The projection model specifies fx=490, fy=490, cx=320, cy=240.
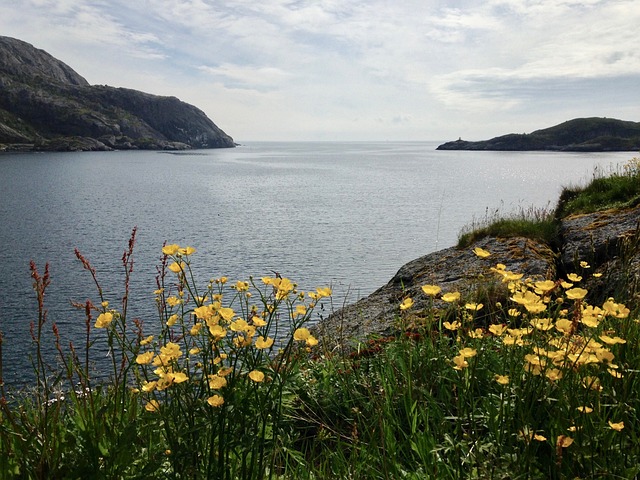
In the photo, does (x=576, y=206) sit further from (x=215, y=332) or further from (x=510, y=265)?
(x=215, y=332)

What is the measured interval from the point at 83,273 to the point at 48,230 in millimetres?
13424

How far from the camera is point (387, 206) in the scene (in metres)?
52.1

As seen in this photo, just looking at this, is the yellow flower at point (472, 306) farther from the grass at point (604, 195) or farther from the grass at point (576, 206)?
the grass at point (576, 206)

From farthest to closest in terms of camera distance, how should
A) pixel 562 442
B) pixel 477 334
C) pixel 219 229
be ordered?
pixel 219 229 < pixel 477 334 < pixel 562 442

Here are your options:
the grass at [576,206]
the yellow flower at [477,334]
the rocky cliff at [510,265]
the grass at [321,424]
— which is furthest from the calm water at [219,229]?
the yellow flower at [477,334]

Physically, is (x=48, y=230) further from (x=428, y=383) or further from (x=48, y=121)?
(x=48, y=121)

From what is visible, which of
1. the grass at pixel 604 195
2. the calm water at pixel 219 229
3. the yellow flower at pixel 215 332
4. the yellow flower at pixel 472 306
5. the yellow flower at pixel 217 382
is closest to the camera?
the yellow flower at pixel 217 382

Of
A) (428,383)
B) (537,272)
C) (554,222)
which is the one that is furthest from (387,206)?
(428,383)

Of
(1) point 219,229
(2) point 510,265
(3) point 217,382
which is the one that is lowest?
(1) point 219,229

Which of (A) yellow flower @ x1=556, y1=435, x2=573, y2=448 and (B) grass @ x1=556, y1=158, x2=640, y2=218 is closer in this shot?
(A) yellow flower @ x1=556, y1=435, x2=573, y2=448

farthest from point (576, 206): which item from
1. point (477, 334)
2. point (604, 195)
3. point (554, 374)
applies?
point (554, 374)

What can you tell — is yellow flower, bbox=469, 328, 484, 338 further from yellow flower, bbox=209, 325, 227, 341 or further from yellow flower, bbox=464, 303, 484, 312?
yellow flower, bbox=209, 325, 227, 341

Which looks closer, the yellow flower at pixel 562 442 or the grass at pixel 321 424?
the yellow flower at pixel 562 442

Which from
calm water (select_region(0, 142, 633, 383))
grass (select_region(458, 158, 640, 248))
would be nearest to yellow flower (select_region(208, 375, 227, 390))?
calm water (select_region(0, 142, 633, 383))
